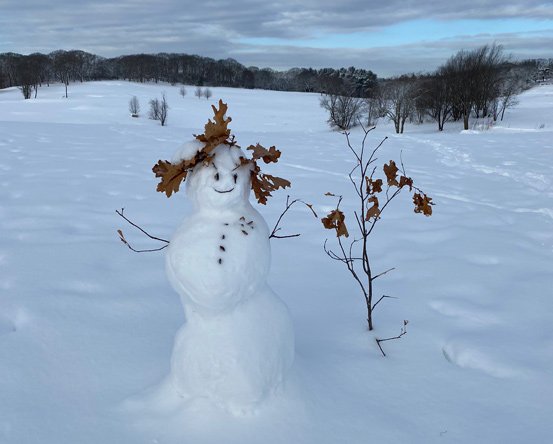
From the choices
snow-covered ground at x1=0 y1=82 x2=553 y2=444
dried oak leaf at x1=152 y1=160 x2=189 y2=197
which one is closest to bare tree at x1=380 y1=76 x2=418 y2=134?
snow-covered ground at x1=0 y1=82 x2=553 y2=444

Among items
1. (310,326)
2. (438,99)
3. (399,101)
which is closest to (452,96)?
(438,99)

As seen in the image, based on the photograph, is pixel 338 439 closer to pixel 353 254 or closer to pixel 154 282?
pixel 154 282

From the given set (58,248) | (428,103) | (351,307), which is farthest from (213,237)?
(428,103)

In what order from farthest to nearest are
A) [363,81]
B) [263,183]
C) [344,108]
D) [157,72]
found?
[157,72]
[363,81]
[344,108]
[263,183]

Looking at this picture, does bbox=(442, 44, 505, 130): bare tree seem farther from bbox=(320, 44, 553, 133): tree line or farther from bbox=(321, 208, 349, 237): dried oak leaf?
bbox=(321, 208, 349, 237): dried oak leaf

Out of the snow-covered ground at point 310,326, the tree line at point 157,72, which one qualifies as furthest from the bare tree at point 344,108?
the tree line at point 157,72

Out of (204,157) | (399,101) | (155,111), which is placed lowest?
(204,157)

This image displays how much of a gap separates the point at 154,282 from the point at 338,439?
1843 millimetres

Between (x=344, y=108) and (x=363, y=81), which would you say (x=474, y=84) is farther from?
(x=363, y=81)

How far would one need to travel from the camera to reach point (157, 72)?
250 feet

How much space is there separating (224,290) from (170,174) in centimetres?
51

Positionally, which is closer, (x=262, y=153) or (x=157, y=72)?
(x=262, y=153)

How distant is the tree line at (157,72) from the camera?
207 feet

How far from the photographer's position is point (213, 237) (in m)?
1.75
